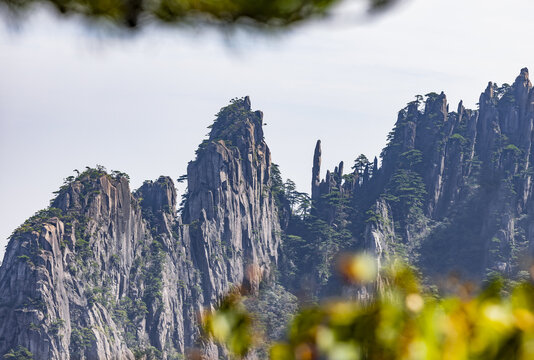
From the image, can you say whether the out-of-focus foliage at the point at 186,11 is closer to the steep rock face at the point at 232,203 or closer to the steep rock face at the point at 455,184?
the steep rock face at the point at 232,203

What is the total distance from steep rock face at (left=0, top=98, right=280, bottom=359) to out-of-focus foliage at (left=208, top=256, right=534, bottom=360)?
69.7 m

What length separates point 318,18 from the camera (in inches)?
310

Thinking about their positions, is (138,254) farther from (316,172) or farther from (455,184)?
(455,184)

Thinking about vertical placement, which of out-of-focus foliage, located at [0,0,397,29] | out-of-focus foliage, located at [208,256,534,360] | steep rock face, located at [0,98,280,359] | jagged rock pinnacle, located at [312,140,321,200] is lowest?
out-of-focus foliage, located at [208,256,534,360]

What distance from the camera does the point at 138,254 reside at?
9350 cm

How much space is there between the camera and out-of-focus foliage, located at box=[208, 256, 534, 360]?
3.67 m

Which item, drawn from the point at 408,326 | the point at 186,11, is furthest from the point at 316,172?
the point at 408,326

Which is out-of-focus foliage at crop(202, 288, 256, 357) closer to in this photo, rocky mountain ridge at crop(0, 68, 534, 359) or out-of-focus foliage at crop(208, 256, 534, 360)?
out-of-focus foliage at crop(208, 256, 534, 360)

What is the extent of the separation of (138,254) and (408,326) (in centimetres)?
9092

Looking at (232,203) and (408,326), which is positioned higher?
(232,203)

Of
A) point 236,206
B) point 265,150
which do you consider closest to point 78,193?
point 236,206

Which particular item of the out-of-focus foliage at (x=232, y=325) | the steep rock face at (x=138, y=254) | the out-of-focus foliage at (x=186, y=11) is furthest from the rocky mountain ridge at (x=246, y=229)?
the out-of-focus foliage at (x=232, y=325)

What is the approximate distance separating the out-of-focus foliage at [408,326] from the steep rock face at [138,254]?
6965 cm

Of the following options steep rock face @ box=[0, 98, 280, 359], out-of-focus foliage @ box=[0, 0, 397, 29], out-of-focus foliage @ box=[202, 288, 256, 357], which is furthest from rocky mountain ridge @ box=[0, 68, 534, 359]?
out-of-focus foliage @ box=[202, 288, 256, 357]
